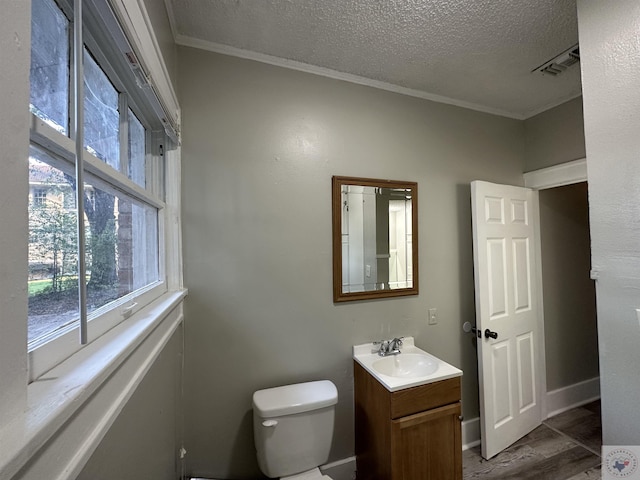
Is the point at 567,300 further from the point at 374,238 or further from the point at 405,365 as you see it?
the point at 374,238

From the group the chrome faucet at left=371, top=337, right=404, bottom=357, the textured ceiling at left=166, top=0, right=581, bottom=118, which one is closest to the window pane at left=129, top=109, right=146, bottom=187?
the textured ceiling at left=166, top=0, right=581, bottom=118

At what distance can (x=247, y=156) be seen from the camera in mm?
1484

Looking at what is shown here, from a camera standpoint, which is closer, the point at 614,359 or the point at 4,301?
the point at 4,301

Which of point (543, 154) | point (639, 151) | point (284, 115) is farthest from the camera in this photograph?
point (543, 154)

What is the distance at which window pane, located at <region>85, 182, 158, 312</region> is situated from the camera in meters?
0.72

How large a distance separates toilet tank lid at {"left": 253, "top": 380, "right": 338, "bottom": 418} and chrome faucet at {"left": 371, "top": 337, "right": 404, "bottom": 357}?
396 mm

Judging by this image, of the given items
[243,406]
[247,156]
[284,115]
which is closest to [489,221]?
[284,115]

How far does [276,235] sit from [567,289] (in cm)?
264

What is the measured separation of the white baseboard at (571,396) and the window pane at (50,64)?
11.3 ft

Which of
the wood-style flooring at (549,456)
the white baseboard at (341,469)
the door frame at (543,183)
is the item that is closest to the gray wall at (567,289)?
the door frame at (543,183)

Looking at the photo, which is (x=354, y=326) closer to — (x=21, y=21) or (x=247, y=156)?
(x=247, y=156)

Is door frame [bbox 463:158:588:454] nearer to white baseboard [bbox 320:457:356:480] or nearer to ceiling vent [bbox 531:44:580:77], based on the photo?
ceiling vent [bbox 531:44:580:77]

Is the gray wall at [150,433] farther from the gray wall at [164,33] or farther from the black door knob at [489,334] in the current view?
the black door knob at [489,334]

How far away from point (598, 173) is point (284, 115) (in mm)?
1487
